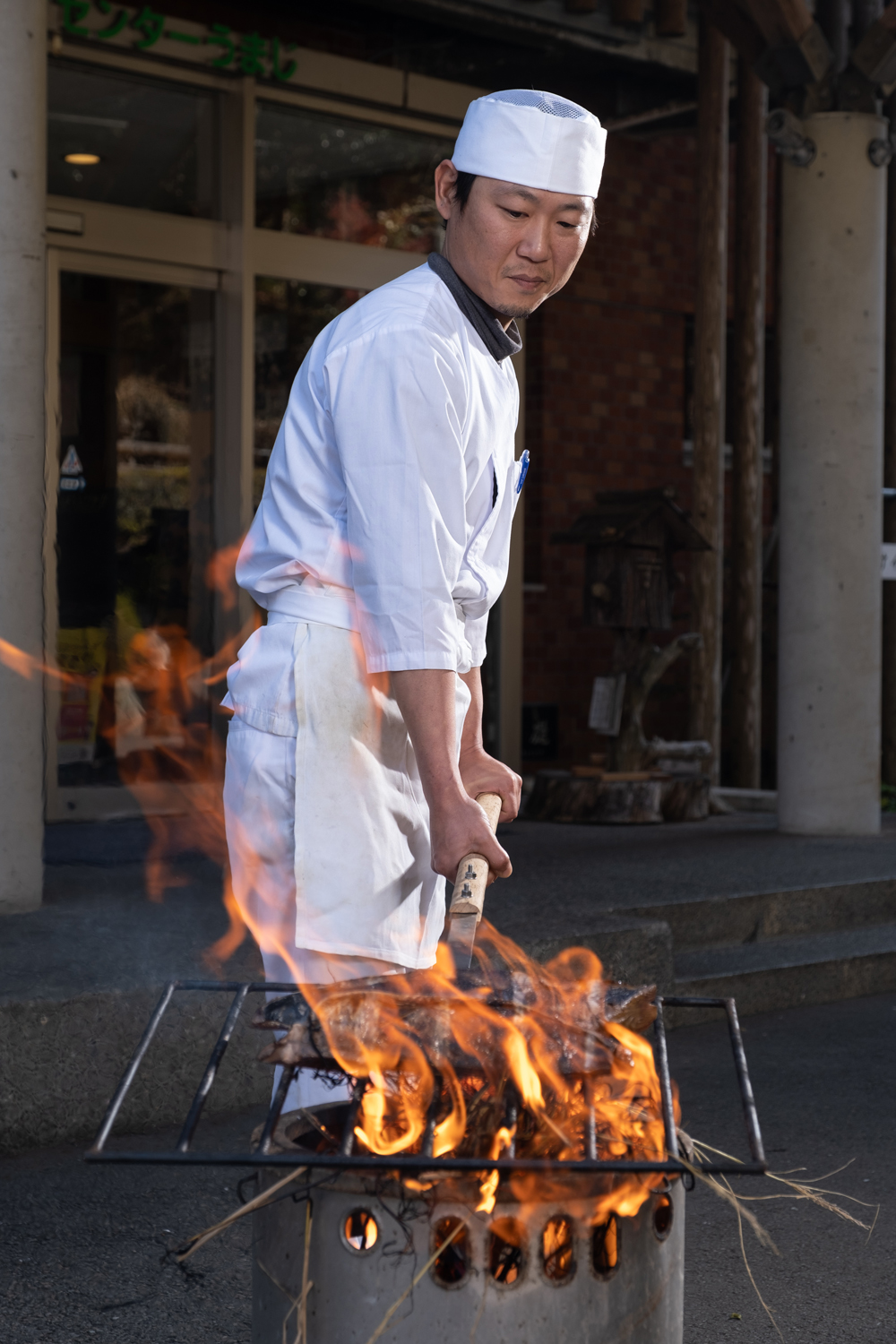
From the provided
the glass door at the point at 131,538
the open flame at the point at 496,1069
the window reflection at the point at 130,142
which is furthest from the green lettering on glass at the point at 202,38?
the open flame at the point at 496,1069

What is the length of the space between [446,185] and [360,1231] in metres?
1.51

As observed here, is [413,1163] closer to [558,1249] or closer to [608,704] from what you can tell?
[558,1249]

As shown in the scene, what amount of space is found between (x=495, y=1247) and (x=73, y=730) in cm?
698

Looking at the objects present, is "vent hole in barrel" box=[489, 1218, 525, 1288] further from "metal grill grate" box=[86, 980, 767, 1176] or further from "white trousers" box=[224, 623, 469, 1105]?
"white trousers" box=[224, 623, 469, 1105]

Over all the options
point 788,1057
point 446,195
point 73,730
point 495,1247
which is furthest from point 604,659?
point 495,1247

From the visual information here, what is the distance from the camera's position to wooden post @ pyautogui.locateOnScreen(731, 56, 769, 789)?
1013 cm

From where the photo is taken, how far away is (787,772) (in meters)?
8.13

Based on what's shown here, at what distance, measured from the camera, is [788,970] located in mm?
6051

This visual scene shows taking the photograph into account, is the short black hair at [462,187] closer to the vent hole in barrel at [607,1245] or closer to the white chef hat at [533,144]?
the white chef hat at [533,144]

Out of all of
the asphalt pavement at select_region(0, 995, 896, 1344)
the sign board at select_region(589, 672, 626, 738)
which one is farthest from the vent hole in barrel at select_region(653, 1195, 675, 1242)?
the sign board at select_region(589, 672, 626, 738)

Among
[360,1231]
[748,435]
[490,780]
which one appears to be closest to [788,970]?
[490,780]

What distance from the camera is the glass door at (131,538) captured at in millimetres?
8406

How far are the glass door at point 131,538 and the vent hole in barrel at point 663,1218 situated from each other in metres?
6.69

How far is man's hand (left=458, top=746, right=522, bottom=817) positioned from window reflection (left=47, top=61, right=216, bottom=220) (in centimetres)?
664
